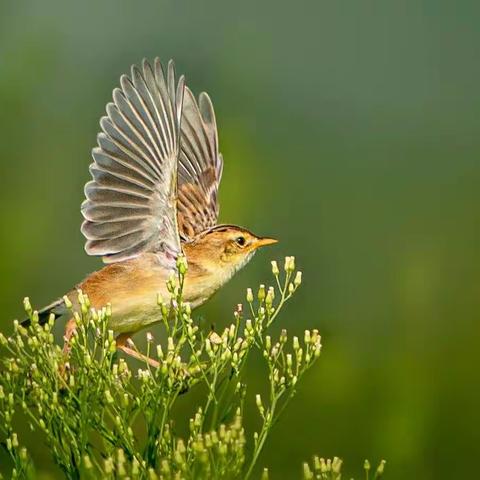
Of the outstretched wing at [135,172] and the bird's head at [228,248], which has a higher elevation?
the outstretched wing at [135,172]

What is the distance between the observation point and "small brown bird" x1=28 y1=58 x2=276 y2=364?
6.41m

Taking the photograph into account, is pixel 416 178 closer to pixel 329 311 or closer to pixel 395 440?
pixel 329 311

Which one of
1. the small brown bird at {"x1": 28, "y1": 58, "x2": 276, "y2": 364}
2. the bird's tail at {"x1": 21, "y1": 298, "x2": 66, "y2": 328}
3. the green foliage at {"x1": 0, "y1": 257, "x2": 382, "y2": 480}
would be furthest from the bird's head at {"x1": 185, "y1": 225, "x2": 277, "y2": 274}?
the green foliage at {"x1": 0, "y1": 257, "x2": 382, "y2": 480}

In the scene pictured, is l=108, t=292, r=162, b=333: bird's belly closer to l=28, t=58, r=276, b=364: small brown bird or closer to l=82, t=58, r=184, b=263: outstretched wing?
l=28, t=58, r=276, b=364: small brown bird

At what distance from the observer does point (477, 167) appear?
31.1ft

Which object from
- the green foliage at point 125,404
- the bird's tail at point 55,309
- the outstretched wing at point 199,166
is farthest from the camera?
the outstretched wing at point 199,166

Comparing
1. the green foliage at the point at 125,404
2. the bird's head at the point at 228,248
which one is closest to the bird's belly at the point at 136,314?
the bird's head at the point at 228,248

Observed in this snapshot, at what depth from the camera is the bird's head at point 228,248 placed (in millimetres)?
6656

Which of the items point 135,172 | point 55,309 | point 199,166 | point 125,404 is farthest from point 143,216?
point 125,404

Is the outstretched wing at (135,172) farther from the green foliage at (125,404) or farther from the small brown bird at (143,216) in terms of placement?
the green foliage at (125,404)

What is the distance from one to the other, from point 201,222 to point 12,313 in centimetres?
118

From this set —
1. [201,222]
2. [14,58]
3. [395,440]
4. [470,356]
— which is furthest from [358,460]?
[14,58]

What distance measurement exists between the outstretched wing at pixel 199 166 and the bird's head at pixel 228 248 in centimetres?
75

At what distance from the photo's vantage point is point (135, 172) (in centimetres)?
651
